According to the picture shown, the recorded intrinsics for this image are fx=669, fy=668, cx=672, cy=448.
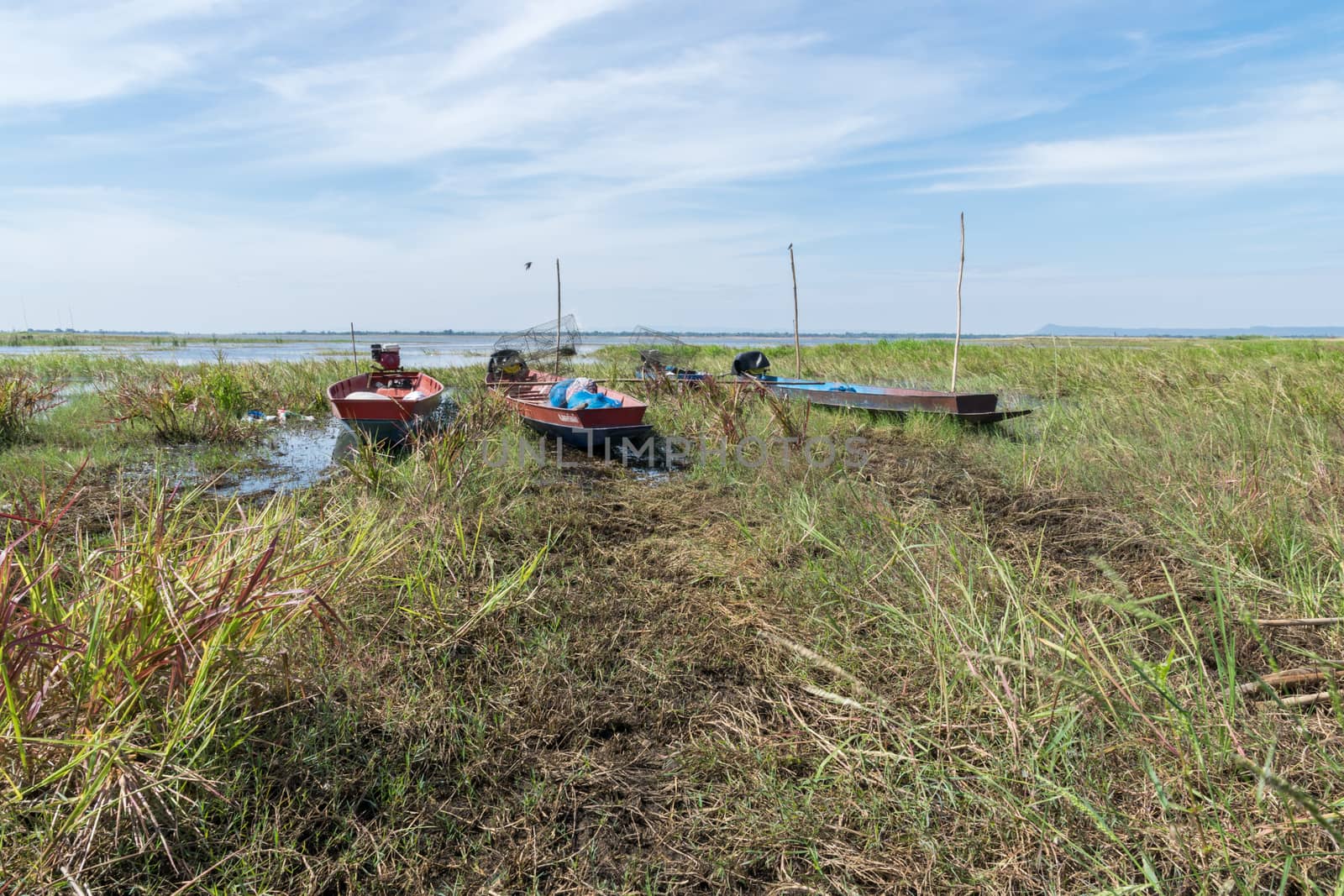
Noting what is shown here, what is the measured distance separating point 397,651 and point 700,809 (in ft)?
6.16

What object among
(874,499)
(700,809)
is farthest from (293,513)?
(874,499)

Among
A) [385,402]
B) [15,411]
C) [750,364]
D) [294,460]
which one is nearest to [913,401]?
[750,364]

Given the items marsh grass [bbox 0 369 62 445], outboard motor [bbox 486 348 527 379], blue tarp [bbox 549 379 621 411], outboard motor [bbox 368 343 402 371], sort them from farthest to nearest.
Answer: outboard motor [bbox 368 343 402 371] → outboard motor [bbox 486 348 527 379] → blue tarp [bbox 549 379 621 411] → marsh grass [bbox 0 369 62 445]

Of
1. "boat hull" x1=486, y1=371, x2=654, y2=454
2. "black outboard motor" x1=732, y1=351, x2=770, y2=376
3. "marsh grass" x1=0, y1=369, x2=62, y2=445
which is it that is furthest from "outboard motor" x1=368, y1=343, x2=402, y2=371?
"black outboard motor" x1=732, y1=351, x2=770, y2=376

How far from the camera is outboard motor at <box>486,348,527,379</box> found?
13.6 metres

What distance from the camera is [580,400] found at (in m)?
9.70

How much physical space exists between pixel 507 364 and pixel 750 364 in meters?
5.35

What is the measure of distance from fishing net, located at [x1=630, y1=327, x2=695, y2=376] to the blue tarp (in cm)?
343

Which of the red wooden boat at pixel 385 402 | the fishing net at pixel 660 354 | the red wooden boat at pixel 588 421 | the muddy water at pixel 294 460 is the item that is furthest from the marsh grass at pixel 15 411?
the fishing net at pixel 660 354

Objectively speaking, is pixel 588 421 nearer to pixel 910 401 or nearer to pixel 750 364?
pixel 910 401

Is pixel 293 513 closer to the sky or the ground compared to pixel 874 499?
closer to the sky

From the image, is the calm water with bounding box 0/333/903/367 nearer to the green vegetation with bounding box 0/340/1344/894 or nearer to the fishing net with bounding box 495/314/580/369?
the fishing net with bounding box 495/314/580/369

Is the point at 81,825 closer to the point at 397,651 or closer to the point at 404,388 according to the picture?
the point at 397,651

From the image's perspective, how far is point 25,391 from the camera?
9.70 metres
